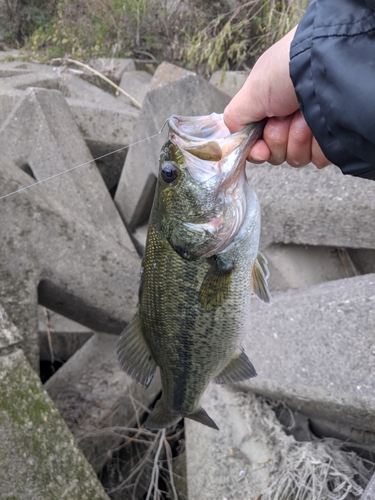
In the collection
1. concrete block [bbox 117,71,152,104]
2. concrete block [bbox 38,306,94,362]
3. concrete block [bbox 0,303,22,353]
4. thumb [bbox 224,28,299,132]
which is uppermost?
thumb [bbox 224,28,299,132]

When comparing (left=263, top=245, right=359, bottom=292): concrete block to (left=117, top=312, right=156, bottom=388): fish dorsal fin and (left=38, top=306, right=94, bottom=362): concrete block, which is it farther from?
(left=38, top=306, right=94, bottom=362): concrete block

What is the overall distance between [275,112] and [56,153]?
3.01m

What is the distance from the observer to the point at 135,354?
79.9 inches

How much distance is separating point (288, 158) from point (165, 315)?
2.74 ft

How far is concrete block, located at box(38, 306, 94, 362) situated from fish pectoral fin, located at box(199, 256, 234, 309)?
2.27 m

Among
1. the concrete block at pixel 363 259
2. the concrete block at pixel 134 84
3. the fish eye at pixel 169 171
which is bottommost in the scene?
the concrete block at pixel 134 84

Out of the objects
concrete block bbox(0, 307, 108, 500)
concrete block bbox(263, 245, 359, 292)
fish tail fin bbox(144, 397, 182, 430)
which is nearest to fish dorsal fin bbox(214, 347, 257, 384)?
fish tail fin bbox(144, 397, 182, 430)

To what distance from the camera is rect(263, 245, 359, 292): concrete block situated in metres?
3.27

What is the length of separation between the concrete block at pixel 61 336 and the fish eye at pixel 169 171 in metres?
2.48

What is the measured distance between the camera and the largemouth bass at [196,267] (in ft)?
5.38

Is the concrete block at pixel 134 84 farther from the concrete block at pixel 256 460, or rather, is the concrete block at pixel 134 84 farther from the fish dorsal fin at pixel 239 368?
the fish dorsal fin at pixel 239 368

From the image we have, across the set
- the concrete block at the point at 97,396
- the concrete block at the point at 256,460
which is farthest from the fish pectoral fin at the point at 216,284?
the concrete block at the point at 97,396

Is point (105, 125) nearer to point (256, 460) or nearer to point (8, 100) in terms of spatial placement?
point (8, 100)

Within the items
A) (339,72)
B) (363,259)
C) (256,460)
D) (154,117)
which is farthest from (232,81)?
(339,72)
